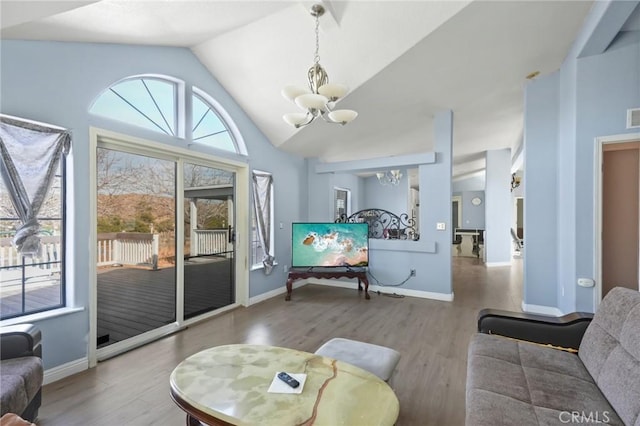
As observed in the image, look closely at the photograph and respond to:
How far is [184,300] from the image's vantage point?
390cm

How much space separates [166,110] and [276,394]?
3.41m

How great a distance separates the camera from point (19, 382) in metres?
1.63

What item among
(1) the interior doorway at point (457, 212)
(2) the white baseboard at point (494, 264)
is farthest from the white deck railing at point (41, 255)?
(1) the interior doorway at point (457, 212)

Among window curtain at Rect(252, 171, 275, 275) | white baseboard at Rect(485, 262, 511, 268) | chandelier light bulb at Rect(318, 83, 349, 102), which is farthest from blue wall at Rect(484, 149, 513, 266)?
chandelier light bulb at Rect(318, 83, 349, 102)

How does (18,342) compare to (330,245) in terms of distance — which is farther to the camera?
(330,245)

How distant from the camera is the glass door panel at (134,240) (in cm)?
301

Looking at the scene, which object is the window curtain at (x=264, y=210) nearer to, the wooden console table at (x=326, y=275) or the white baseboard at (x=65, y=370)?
the wooden console table at (x=326, y=275)

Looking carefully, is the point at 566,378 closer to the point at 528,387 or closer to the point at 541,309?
the point at 528,387

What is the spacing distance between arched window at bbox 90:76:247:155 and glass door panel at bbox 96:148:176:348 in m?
0.40

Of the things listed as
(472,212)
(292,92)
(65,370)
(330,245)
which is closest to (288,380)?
(292,92)

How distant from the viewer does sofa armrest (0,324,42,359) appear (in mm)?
1809

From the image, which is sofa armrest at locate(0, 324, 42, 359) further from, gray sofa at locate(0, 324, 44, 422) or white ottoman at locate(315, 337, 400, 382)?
white ottoman at locate(315, 337, 400, 382)

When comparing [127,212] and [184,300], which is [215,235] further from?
[127,212]

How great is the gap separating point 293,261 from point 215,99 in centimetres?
279
